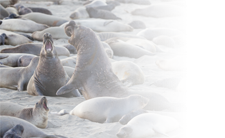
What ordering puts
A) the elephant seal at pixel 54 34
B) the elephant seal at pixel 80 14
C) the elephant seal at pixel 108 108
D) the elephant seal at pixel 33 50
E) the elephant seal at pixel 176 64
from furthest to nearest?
the elephant seal at pixel 80 14, the elephant seal at pixel 54 34, the elephant seal at pixel 33 50, the elephant seal at pixel 176 64, the elephant seal at pixel 108 108

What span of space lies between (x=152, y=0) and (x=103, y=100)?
15.8 metres

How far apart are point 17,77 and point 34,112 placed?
217 centimetres

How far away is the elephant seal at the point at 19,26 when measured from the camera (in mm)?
8688

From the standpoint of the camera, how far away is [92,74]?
12.1ft

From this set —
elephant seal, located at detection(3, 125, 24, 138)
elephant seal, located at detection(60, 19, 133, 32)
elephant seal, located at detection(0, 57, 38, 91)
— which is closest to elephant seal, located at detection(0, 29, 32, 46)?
elephant seal, located at detection(60, 19, 133, 32)

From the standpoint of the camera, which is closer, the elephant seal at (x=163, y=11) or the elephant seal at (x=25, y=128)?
the elephant seal at (x=25, y=128)

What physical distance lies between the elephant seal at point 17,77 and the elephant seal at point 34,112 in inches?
71.3

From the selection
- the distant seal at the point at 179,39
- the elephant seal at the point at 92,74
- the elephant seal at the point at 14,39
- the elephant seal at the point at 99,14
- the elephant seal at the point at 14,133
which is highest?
the elephant seal at the point at 14,133

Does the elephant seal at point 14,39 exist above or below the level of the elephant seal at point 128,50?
above

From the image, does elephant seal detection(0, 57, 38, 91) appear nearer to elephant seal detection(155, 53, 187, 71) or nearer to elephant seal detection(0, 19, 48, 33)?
elephant seal detection(155, 53, 187, 71)

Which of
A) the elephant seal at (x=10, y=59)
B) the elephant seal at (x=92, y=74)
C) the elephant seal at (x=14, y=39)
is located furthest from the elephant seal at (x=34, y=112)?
the elephant seal at (x=14, y=39)

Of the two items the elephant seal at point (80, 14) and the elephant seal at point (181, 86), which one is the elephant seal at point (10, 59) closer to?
the elephant seal at point (181, 86)

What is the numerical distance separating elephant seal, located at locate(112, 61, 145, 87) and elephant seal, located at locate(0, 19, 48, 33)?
462 centimetres
